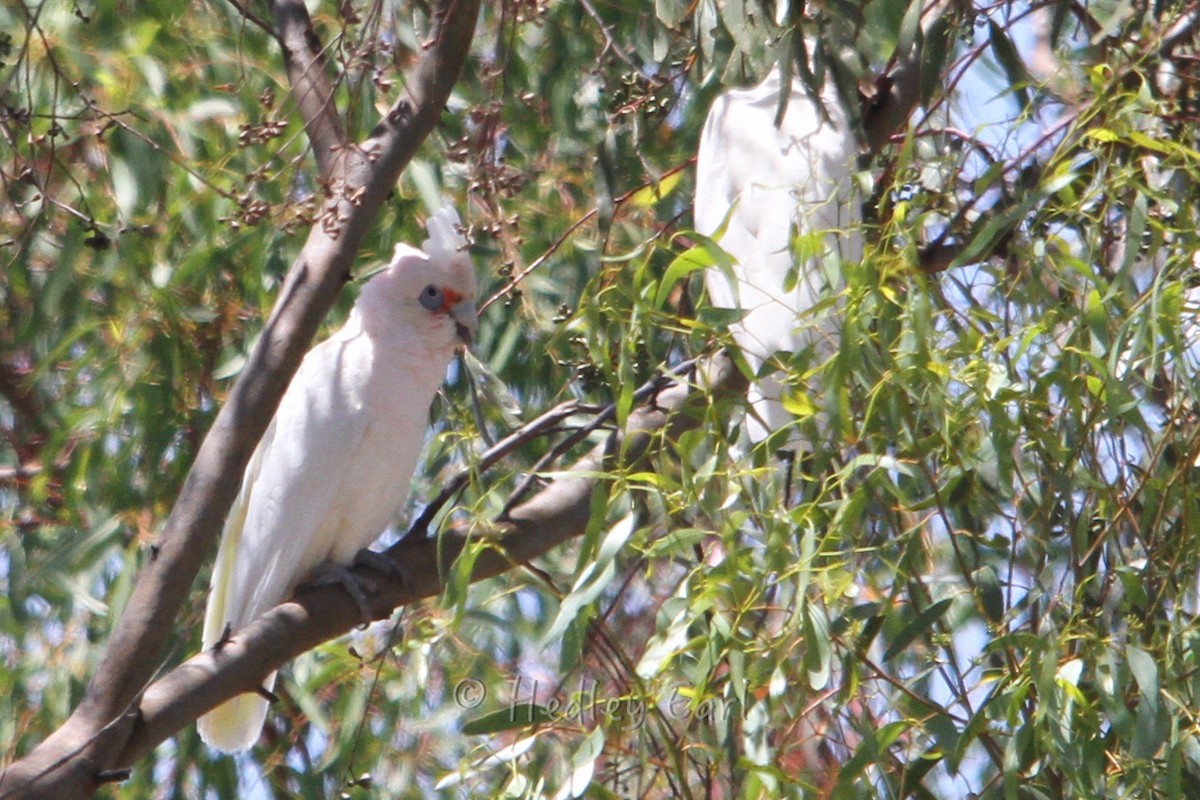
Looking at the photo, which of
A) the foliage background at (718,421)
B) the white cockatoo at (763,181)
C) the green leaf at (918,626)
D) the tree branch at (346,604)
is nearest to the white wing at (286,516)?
the foliage background at (718,421)

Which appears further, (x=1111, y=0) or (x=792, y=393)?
(x=1111, y=0)

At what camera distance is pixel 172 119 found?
7.86 feet

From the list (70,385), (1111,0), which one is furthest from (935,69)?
(70,385)

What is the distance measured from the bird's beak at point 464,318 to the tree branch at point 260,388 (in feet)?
1.26

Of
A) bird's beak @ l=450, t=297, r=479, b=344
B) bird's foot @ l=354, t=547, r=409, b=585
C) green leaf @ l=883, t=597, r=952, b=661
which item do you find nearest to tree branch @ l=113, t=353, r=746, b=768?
bird's foot @ l=354, t=547, r=409, b=585

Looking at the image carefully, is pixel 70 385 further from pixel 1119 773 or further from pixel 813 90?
pixel 1119 773

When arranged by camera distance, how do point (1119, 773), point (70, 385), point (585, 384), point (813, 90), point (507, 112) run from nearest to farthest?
point (1119, 773)
point (813, 90)
point (585, 384)
point (507, 112)
point (70, 385)

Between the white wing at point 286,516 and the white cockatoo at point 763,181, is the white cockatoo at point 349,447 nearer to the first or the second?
the white wing at point 286,516

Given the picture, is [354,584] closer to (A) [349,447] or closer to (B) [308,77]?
(A) [349,447]

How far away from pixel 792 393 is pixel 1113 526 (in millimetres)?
255

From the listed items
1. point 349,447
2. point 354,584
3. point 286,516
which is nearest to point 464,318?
point 349,447

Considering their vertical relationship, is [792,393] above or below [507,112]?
below

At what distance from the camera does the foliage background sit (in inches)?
43.8

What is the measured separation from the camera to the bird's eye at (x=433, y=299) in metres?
2.17
